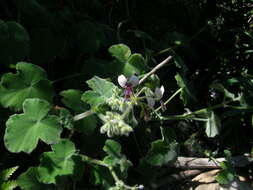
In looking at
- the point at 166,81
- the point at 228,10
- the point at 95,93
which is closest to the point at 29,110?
the point at 95,93

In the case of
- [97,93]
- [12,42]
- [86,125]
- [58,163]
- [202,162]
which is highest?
[12,42]

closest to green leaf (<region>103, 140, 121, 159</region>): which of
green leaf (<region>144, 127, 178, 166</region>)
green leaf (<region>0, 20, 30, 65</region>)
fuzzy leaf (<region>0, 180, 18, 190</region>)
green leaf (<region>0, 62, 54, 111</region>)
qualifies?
green leaf (<region>144, 127, 178, 166</region>)

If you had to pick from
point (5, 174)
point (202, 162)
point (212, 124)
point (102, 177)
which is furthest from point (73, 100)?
point (202, 162)

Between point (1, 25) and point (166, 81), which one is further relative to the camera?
point (166, 81)

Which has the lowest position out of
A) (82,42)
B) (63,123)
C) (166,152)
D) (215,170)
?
(215,170)

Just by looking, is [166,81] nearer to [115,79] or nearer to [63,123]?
[115,79]

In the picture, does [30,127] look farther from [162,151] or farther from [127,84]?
[162,151]

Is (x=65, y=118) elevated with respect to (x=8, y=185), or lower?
elevated
